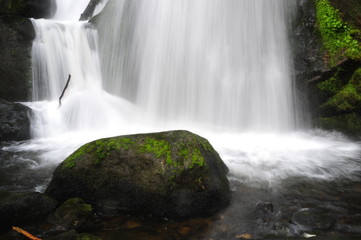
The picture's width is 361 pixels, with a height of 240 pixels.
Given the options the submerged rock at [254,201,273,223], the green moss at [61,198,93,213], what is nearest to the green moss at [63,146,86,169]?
the green moss at [61,198,93,213]

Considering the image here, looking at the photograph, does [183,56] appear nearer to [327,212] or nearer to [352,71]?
[352,71]

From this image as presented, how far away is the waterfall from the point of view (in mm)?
9406

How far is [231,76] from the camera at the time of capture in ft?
32.4

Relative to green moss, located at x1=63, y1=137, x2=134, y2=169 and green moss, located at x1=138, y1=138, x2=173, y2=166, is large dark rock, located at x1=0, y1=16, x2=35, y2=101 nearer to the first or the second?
green moss, located at x1=63, y1=137, x2=134, y2=169

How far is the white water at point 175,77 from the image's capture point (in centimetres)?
890

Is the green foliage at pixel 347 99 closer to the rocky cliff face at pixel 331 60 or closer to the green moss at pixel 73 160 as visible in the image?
the rocky cliff face at pixel 331 60

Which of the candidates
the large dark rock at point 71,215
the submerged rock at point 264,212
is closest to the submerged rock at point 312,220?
the submerged rock at point 264,212

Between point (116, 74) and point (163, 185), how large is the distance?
27.8 ft

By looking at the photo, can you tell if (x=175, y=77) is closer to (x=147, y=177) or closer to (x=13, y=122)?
(x=13, y=122)

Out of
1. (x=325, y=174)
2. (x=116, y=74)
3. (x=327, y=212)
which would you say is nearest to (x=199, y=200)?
(x=327, y=212)

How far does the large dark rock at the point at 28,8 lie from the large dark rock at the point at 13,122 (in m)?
4.60

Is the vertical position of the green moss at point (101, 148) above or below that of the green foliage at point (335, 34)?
below

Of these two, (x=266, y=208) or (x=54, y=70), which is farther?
(x=54, y=70)

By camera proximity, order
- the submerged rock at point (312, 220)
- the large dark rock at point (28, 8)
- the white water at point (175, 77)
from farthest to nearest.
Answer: the large dark rock at point (28, 8), the white water at point (175, 77), the submerged rock at point (312, 220)
